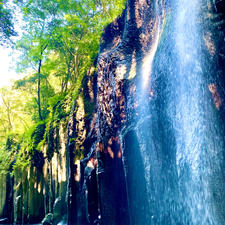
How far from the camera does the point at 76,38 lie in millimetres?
12023

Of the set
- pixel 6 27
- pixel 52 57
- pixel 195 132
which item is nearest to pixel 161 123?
pixel 195 132

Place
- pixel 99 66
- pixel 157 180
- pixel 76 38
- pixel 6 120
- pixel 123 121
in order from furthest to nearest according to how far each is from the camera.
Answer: pixel 6 120 → pixel 76 38 → pixel 99 66 → pixel 123 121 → pixel 157 180

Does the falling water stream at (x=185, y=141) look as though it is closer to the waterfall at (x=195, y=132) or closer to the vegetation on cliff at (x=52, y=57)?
the waterfall at (x=195, y=132)

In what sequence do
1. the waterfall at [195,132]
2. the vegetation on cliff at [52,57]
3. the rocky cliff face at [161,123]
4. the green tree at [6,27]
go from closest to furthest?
the waterfall at [195,132]
the rocky cliff face at [161,123]
the green tree at [6,27]
the vegetation on cliff at [52,57]

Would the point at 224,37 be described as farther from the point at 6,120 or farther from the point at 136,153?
the point at 6,120

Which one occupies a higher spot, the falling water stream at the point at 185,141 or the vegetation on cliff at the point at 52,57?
the vegetation on cliff at the point at 52,57

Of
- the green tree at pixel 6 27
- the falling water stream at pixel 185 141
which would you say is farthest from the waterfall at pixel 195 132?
the green tree at pixel 6 27

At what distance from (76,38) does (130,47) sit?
6689 millimetres

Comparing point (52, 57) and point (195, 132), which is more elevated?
point (52, 57)

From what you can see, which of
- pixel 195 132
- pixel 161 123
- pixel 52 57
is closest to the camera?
pixel 195 132

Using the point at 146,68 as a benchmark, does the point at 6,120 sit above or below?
above

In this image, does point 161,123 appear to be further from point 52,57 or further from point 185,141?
point 52,57

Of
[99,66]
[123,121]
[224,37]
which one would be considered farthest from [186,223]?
[99,66]

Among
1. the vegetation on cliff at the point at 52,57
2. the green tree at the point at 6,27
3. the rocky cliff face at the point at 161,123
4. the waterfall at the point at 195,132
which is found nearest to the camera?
the waterfall at the point at 195,132
